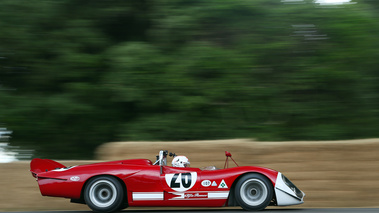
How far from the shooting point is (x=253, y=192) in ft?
20.7

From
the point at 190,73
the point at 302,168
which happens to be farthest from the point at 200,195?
the point at 190,73

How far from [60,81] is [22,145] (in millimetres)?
1837

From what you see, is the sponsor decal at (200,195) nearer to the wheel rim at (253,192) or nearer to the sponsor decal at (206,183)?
the sponsor decal at (206,183)

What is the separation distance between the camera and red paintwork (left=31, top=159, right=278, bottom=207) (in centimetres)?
628

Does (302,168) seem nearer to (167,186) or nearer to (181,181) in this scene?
(181,181)

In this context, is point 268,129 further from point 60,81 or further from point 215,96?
point 60,81

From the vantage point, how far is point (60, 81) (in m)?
10.6

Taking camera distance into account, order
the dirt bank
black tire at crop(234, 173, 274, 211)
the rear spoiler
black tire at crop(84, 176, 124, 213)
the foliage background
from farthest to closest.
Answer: the foliage background, the dirt bank, the rear spoiler, black tire at crop(84, 176, 124, 213), black tire at crop(234, 173, 274, 211)

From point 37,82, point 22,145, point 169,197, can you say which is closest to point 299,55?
point 169,197

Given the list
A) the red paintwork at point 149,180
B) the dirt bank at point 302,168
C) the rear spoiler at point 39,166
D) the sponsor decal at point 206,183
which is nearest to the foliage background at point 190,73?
the dirt bank at point 302,168

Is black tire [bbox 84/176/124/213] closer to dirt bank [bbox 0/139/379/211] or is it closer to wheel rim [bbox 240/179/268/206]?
dirt bank [bbox 0/139/379/211]

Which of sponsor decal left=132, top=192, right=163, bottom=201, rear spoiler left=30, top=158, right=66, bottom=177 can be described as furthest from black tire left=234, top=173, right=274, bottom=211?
rear spoiler left=30, top=158, right=66, bottom=177

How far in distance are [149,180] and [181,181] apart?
0.46 m

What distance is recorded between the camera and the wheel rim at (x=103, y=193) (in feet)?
21.0
